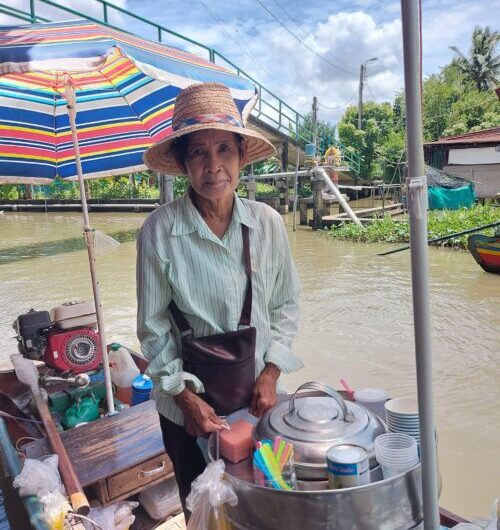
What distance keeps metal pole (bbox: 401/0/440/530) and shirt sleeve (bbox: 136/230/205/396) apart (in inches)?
27.5

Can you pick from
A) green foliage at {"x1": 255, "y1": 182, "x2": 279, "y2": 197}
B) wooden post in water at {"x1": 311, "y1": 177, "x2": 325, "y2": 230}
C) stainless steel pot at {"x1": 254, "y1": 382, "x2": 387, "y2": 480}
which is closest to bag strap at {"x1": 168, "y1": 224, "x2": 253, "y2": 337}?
stainless steel pot at {"x1": 254, "y1": 382, "x2": 387, "y2": 480}

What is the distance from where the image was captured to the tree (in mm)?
36156

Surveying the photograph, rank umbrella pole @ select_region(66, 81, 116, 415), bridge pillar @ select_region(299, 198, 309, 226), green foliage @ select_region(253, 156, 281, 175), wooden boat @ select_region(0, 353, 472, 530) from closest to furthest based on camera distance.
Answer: wooden boat @ select_region(0, 353, 472, 530), umbrella pole @ select_region(66, 81, 116, 415), bridge pillar @ select_region(299, 198, 309, 226), green foliage @ select_region(253, 156, 281, 175)

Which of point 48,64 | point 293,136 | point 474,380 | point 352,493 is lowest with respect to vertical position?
point 474,380

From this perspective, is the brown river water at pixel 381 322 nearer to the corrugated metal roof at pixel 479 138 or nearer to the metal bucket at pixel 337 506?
the metal bucket at pixel 337 506

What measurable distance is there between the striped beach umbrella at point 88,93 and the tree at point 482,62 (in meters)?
38.9

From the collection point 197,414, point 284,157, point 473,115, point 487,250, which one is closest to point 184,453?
point 197,414

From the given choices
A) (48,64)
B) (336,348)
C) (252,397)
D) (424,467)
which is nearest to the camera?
(424,467)

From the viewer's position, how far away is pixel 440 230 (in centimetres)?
1231

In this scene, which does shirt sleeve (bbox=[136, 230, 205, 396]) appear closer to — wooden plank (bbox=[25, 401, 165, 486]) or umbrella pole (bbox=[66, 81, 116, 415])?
wooden plank (bbox=[25, 401, 165, 486])

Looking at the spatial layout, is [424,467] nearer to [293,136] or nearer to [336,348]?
[336,348]

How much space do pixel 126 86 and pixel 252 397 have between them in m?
2.35

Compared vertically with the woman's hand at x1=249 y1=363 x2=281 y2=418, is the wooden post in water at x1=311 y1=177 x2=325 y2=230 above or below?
above

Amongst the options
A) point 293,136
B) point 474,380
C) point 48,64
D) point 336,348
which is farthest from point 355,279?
point 293,136
